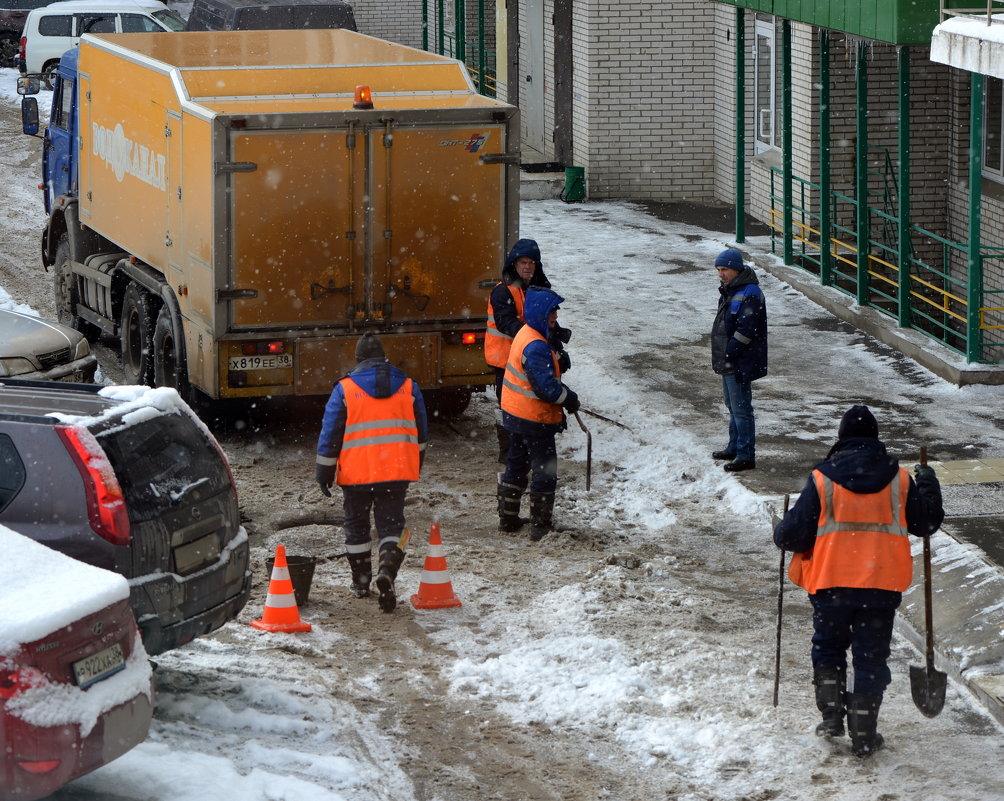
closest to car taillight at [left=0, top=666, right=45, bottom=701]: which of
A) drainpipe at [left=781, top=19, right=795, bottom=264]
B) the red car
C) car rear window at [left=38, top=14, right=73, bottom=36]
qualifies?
the red car

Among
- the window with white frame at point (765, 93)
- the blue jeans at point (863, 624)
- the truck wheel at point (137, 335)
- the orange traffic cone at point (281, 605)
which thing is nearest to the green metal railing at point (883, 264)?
→ the window with white frame at point (765, 93)

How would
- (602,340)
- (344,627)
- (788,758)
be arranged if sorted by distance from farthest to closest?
(602,340) < (344,627) < (788,758)

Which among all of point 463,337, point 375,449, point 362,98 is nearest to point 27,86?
point 362,98

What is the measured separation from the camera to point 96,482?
22.0 feet

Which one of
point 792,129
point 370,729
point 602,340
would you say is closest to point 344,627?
point 370,729

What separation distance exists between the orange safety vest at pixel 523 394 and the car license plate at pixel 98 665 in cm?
456

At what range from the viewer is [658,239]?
20281 mm

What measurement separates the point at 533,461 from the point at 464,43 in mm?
18388

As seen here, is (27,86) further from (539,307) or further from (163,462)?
(163,462)

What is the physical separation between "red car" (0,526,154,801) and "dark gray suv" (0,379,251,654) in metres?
0.57

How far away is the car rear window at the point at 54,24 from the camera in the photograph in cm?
3203

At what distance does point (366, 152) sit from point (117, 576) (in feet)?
20.3

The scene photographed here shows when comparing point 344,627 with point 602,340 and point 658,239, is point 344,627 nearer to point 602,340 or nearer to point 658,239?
point 602,340

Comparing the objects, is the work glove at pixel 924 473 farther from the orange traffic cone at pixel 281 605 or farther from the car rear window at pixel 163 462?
the orange traffic cone at pixel 281 605
